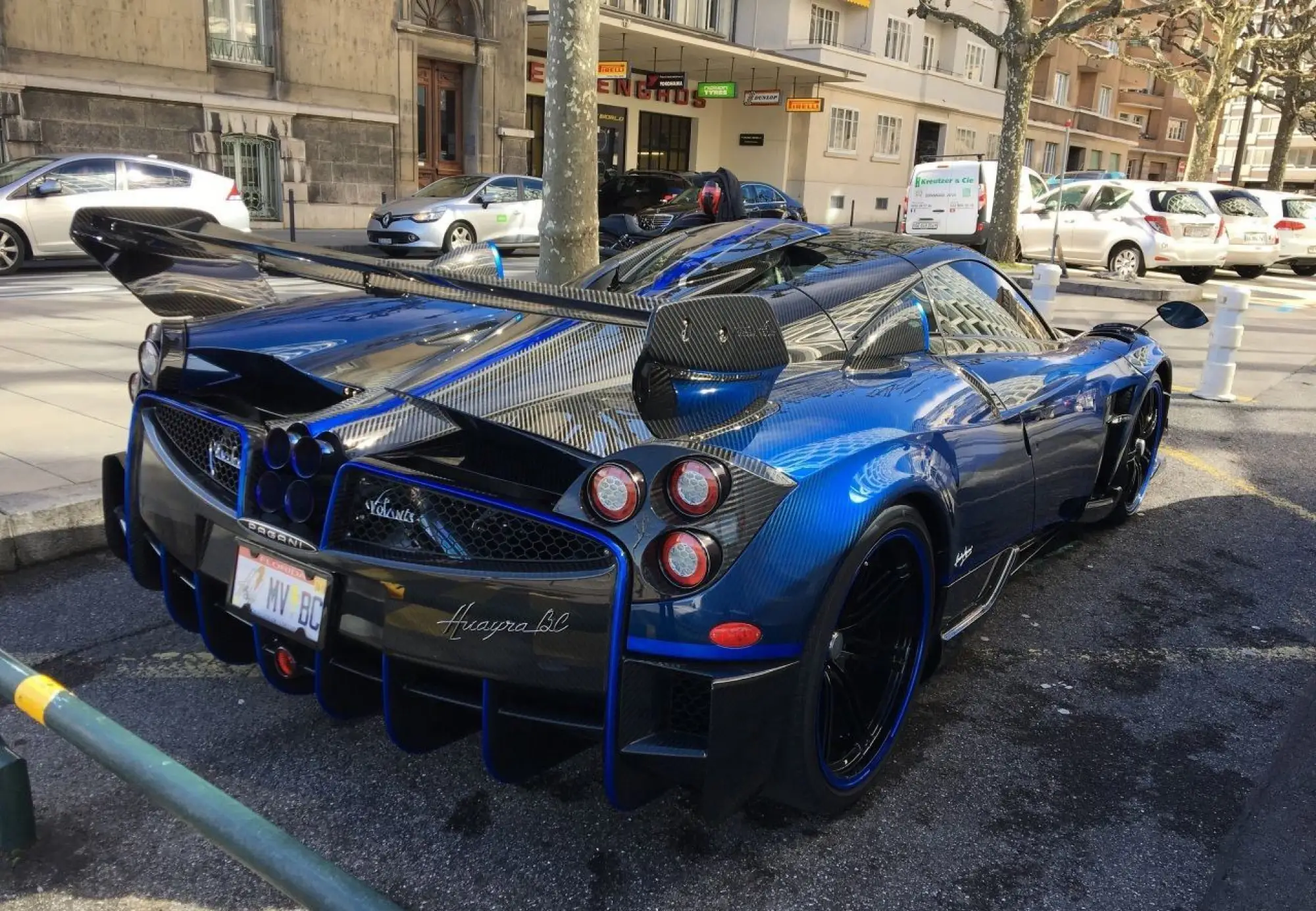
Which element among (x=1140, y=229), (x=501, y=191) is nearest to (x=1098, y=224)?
(x=1140, y=229)

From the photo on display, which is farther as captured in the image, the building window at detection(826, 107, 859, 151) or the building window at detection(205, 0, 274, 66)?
the building window at detection(826, 107, 859, 151)

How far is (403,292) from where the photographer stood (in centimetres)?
253

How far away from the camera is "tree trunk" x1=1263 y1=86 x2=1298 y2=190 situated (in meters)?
34.6

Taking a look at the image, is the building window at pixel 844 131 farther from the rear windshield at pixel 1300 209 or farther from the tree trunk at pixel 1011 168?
the tree trunk at pixel 1011 168

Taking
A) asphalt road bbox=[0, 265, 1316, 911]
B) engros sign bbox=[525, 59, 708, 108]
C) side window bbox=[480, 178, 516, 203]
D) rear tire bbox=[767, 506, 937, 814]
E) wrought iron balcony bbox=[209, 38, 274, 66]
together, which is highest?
engros sign bbox=[525, 59, 708, 108]

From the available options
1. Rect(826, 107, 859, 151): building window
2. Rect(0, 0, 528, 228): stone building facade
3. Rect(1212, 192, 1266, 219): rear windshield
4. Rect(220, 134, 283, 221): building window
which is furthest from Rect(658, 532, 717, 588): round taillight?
Rect(826, 107, 859, 151): building window

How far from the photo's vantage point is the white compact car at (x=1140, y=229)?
56.1 ft

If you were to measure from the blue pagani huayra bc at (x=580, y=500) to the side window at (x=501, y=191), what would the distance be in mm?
14184

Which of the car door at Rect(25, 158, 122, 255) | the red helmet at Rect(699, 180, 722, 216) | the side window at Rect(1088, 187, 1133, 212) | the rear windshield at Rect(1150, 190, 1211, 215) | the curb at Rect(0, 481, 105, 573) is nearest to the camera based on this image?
the curb at Rect(0, 481, 105, 573)

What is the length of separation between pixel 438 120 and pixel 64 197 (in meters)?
12.5

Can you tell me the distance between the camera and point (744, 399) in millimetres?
2414

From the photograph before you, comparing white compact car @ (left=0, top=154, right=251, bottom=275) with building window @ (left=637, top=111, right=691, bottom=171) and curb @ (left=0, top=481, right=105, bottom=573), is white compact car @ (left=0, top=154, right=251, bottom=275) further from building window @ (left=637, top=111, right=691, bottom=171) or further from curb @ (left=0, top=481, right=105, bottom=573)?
building window @ (left=637, top=111, right=691, bottom=171)

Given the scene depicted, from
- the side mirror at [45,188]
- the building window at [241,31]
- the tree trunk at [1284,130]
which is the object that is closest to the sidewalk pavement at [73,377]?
the side mirror at [45,188]

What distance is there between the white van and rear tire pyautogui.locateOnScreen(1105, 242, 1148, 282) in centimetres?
220
